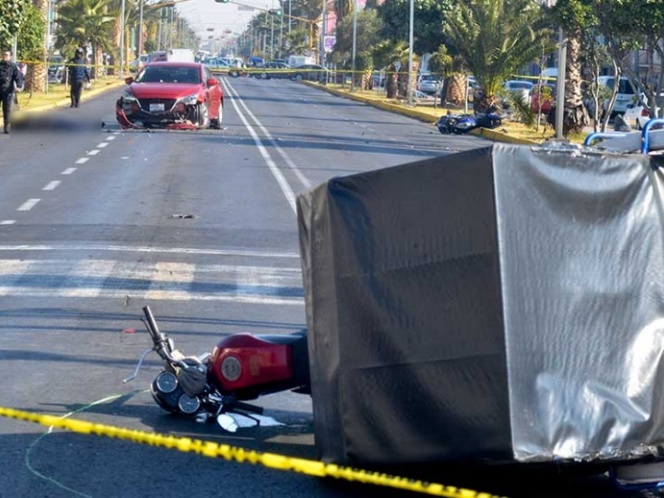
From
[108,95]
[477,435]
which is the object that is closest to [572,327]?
[477,435]

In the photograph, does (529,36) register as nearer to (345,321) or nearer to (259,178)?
(259,178)

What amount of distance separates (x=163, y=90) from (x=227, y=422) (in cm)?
2289

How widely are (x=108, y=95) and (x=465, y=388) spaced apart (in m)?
50.9

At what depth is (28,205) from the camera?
16625 mm

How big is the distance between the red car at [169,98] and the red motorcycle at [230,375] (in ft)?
73.8

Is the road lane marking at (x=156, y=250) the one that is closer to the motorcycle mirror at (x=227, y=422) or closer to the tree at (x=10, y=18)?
the motorcycle mirror at (x=227, y=422)

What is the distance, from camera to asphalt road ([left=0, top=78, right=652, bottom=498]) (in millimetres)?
5930

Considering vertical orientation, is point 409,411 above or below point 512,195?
below

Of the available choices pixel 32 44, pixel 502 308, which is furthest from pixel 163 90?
pixel 502 308

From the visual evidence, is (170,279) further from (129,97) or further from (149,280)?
(129,97)

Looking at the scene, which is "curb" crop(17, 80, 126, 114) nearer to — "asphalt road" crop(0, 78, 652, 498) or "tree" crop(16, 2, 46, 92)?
"tree" crop(16, 2, 46, 92)

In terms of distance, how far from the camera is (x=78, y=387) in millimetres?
7535

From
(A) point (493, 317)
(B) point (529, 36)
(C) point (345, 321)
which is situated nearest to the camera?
(A) point (493, 317)

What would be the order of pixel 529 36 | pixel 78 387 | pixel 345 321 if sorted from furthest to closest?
pixel 529 36, pixel 78 387, pixel 345 321
